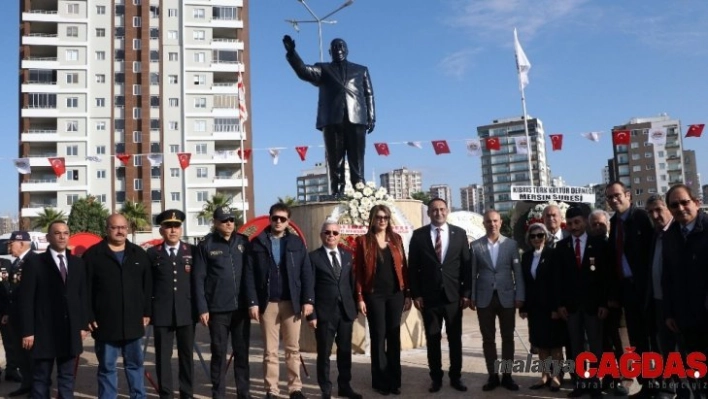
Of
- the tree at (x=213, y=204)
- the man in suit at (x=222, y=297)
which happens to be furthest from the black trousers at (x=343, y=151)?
the tree at (x=213, y=204)

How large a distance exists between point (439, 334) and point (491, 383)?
2.29 ft

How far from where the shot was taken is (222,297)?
17.0 ft

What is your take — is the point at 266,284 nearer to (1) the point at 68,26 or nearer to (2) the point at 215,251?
(2) the point at 215,251

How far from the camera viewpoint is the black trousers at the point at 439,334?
5.56m

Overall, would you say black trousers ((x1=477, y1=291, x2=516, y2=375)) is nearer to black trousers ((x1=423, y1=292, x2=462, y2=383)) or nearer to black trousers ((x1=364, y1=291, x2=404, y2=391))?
black trousers ((x1=423, y1=292, x2=462, y2=383))

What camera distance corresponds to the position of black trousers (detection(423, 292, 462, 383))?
18.2ft

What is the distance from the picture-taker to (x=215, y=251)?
17.3ft

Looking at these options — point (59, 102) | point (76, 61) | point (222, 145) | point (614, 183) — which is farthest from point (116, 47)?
point (614, 183)

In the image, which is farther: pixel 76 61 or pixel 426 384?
pixel 76 61

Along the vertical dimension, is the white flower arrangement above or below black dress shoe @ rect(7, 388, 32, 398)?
above

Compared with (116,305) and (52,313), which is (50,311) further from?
(116,305)

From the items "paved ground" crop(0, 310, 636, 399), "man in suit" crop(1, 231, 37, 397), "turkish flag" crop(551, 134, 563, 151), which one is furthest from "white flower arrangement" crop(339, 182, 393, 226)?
"turkish flag" crop(551, 134, 563, 151)

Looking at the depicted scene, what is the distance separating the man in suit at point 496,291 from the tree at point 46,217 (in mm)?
43896

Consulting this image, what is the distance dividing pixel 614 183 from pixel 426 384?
280 centimetres
